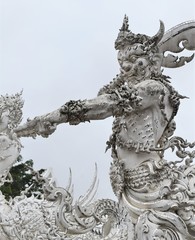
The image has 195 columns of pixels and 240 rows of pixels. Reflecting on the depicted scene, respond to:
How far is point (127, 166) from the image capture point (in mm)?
5793

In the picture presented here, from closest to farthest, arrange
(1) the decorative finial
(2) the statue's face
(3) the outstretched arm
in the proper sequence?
(3) the outstretched arm
(2) the statue's face
(1) the decorative finial

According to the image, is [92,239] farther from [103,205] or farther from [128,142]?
[128,142]

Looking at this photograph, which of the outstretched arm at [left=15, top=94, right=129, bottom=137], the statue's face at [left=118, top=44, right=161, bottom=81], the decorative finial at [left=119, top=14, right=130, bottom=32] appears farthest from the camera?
the decorative finial at [left=119, top=14, right=130, bottom=32]

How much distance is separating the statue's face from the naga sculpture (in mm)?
11

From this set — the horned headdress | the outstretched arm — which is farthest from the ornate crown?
the outstretched arm

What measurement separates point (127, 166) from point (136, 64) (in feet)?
3.57

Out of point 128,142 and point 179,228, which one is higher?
point 128,142

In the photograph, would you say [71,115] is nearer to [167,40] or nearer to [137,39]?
[137,39]

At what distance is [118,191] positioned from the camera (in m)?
5.76

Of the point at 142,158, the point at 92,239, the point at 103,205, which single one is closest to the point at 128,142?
the point at 142,158

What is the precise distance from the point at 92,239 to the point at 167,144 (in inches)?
50.3

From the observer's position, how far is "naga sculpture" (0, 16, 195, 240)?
5.49 metres

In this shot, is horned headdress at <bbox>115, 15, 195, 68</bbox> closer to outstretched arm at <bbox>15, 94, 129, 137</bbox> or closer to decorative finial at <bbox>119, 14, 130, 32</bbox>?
decorative finial at <bbox>119, 14, 130, 32</bbox>

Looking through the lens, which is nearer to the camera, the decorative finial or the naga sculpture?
the naga sculpture
